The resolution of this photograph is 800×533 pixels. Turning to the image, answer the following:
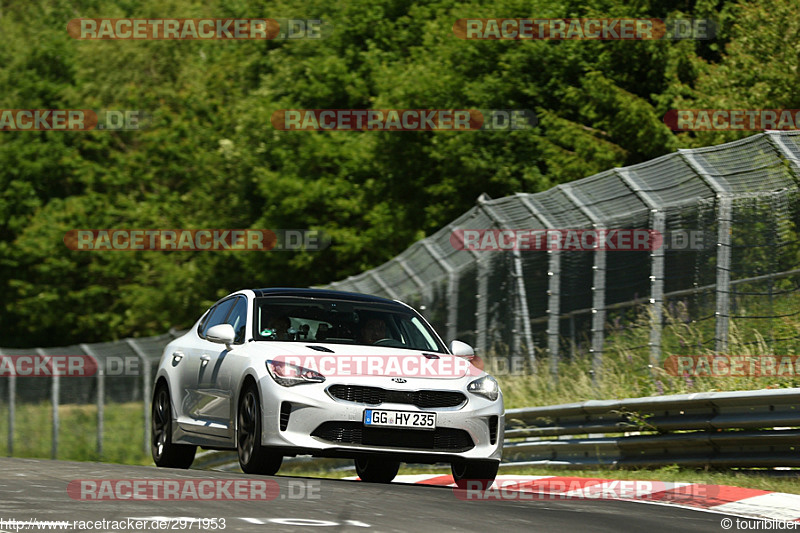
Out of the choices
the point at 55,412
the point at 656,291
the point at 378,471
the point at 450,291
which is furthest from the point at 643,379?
the point at 55,412

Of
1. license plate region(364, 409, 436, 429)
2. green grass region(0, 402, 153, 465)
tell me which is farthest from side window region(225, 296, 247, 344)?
green grass region(0, 402, 153, 465)

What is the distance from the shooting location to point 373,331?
12219 millimetres

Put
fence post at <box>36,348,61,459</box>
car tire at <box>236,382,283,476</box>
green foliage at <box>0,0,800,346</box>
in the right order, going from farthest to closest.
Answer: fence post at <box>36,348,61,459</box>
green foliage at <box>0,0,800,346</box>
car tire at <box>236,382,283,476</box>

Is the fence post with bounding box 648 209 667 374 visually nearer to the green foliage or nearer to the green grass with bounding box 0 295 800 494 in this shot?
the green grass with bounding box 0 295 800 494

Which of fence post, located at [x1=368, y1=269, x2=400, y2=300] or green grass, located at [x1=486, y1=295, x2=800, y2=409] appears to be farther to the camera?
fence post, located at [x1=368, y1=269, x2=400, y2=300]

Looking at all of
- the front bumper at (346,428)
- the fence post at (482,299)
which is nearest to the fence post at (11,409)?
the fence post at (482,299)

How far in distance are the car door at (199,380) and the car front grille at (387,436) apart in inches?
51.1

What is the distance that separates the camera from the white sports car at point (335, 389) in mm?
10859

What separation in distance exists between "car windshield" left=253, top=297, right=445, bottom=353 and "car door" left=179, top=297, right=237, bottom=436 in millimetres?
530

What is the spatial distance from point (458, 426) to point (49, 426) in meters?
24.2

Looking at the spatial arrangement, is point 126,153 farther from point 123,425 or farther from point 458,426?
point 458,426

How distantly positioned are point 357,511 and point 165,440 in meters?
5.25

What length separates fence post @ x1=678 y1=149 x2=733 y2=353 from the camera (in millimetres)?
13109

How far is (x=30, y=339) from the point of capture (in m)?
55.9
